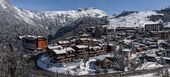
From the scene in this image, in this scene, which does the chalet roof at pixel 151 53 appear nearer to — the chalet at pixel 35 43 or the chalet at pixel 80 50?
the chalet at pixel 80 50

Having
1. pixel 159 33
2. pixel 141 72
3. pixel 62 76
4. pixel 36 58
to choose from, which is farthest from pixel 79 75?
pixel 159 33

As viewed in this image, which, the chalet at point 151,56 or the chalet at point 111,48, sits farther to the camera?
the chalet at point 111,48

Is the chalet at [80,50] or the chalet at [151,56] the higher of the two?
the chalet at [80,50]

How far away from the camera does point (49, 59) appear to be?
111 meters

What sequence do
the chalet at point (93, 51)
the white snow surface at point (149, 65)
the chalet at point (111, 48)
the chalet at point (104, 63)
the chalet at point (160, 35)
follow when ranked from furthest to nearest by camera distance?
the chalet at point (160, 35)
the chalet at point (111, 48)
the chalet at point (93, 51)
the white snow surface at point (149, 65)
the chalet at point (104, 63)

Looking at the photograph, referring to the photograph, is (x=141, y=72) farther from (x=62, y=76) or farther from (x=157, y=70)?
(x=62, y=76)

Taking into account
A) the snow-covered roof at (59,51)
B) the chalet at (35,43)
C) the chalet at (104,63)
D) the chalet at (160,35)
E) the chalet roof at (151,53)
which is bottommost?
the chalet at (104,63)

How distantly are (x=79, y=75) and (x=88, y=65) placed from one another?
10366mm

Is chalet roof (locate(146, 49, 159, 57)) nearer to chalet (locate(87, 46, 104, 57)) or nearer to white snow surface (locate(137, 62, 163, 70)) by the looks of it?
white snow surface (locate(137, 62, 163, 70))

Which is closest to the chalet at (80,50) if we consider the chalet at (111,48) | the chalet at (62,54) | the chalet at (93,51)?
the chalet at (62,54)

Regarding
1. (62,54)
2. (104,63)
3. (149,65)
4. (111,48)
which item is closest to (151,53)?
(149,65)

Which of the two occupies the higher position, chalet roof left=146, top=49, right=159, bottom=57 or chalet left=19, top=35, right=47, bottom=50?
chalet left=19, top=35, right=47, bottom=50

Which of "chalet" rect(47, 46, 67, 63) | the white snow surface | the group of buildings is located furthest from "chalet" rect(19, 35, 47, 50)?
the white snow surface

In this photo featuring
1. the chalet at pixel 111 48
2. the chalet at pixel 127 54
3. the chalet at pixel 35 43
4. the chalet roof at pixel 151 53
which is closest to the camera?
the chalet at pixel 127 54
